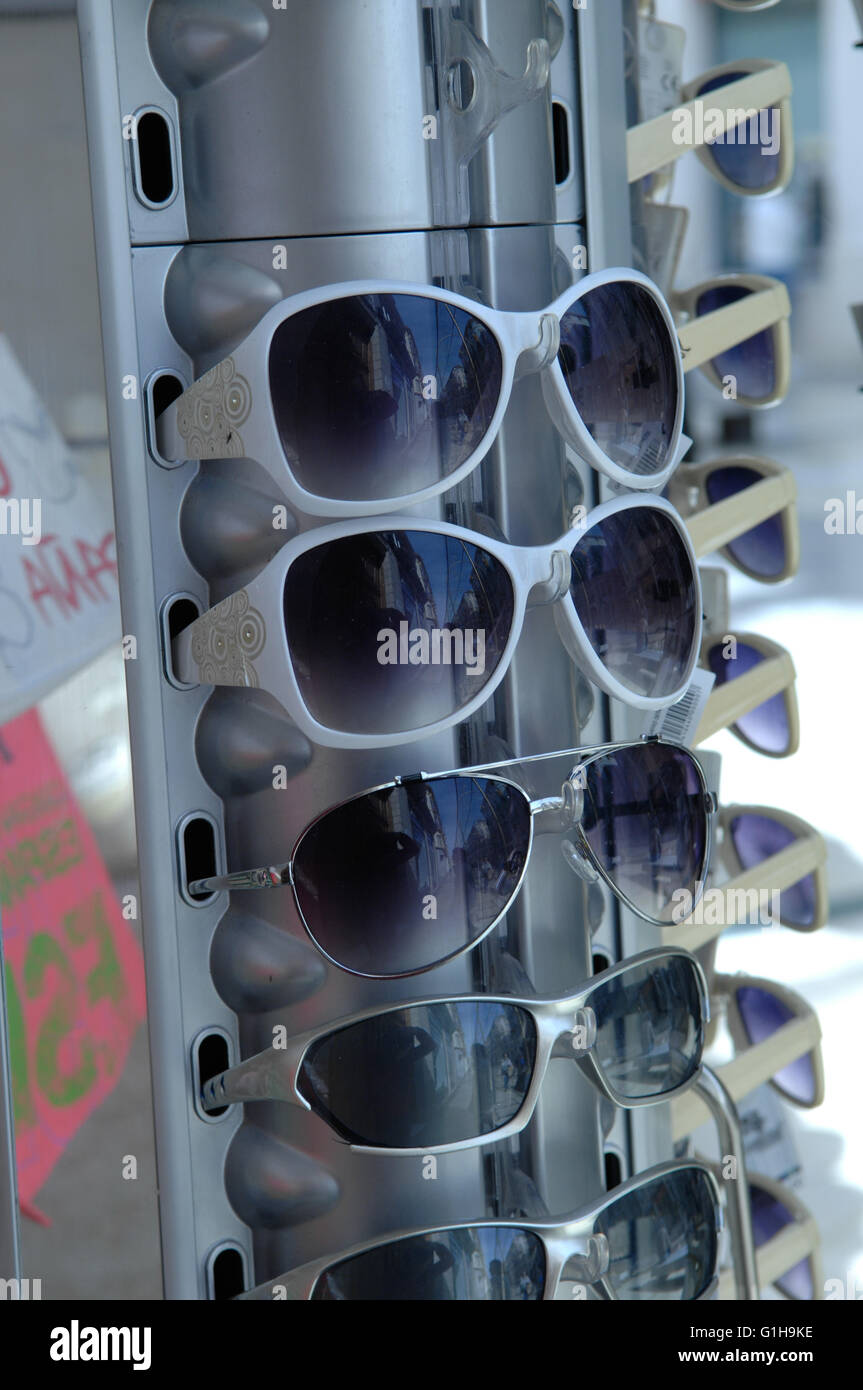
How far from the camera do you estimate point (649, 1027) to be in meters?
0.34

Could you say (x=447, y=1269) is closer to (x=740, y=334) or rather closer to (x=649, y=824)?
(x=649, y=824)

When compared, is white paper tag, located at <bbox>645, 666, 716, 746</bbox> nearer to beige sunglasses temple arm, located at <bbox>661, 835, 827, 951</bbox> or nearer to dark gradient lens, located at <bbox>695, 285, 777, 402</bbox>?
beige sunglasses temple arm, located at <bbox>661, 835, 827, 951</bbox>

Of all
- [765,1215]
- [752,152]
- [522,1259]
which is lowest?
[765,1215]

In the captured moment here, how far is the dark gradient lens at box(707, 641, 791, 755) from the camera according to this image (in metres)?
0.52

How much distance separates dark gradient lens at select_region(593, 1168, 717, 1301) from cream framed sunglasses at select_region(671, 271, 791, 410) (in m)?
0.26

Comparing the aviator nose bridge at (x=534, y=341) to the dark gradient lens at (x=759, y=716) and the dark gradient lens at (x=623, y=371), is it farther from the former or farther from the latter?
the dark gradient lens at (x=759, y=716)

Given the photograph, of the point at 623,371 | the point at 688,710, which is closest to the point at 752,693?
the point at 688,710

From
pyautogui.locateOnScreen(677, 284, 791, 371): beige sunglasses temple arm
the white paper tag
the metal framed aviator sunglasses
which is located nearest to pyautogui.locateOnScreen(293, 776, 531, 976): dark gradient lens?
the metal framed aviator sunglasses

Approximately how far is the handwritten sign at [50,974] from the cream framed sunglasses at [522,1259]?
0.08 meters

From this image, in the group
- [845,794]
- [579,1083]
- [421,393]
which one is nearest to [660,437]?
[421,393]

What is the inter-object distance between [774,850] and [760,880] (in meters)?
0.06

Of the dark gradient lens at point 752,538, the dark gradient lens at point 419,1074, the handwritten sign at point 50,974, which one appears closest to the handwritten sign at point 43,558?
the handwritten sign at point 50,974

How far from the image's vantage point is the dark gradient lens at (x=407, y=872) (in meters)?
0.29

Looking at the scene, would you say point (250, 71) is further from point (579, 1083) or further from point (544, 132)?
point (579, 1083)
